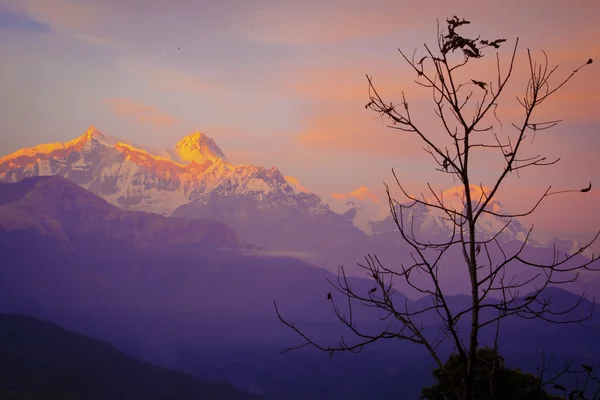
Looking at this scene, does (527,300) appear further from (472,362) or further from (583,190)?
(583,190)

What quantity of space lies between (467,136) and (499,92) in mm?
723

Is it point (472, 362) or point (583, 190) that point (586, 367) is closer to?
point (472, 362)

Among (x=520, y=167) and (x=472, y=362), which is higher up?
(x=520, y=167)

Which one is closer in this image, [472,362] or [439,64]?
[472,362]

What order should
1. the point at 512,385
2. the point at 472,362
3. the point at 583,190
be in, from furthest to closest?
the point at 512,385 → the point at 472,362 → the point at 583,190

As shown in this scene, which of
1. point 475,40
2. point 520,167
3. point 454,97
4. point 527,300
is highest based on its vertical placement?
point 475,40

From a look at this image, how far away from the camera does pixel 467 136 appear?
7320 millimetres

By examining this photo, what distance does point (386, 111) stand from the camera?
752 centimetres

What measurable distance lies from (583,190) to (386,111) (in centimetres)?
221

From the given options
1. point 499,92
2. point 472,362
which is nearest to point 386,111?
point 499,92

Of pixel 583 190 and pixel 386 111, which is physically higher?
pixel 386 111

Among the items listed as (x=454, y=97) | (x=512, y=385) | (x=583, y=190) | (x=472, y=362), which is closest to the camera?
(x=583, y=190)

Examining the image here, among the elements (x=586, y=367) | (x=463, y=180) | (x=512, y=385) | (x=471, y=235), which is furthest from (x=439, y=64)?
(x=512, y=385)

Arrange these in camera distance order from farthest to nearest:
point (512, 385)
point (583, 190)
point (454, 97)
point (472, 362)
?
1. point (512, 385)
2. point (454, 97)
3. point (472, 362)
4. point (583, 190)
